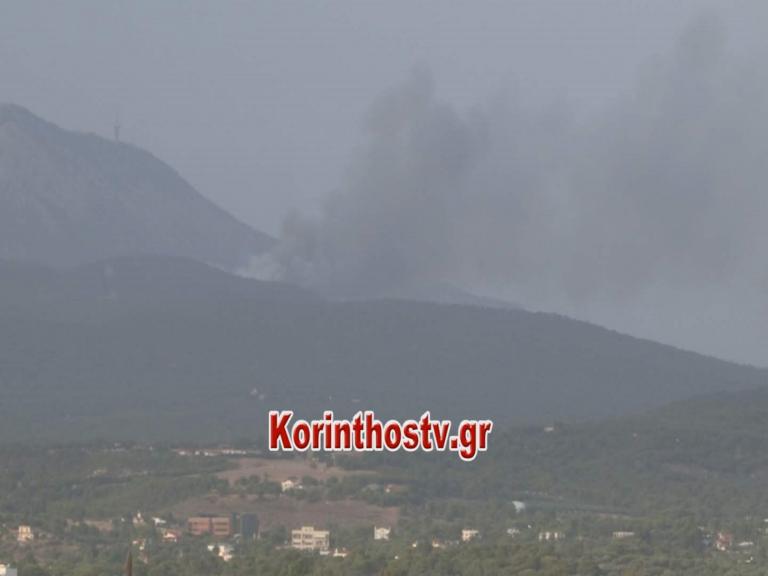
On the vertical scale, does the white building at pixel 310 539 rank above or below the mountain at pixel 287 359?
below

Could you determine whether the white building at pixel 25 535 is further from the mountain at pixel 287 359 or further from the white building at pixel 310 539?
the mountain at pixel 287 359

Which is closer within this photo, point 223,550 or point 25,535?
point 223,550

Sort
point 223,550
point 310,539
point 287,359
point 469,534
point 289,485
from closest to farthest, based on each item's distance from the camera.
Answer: point 223,550 < point 310,539 < point 469,534 < point 289,485 < point 287,359

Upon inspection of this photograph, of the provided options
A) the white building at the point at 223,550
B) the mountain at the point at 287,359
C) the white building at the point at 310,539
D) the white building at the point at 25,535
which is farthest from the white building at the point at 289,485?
the mountain at the point at 287,359

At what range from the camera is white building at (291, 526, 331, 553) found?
9375 cm

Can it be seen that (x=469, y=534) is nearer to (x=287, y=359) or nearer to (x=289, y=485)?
(x=289, y=485)

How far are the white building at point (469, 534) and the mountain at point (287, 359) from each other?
4425 cm

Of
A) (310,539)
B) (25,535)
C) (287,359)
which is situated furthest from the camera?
(287,359)

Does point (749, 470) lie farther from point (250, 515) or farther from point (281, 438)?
point (250, 515)

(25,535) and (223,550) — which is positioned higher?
(25,535)

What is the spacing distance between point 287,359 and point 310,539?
2946 inches

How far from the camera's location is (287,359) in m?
172

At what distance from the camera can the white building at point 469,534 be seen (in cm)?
9568

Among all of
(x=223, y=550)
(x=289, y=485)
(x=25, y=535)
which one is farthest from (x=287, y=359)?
(x=223, y=550)
